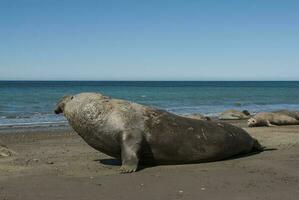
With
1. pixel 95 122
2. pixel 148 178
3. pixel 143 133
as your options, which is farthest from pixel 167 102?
pixel 148 178

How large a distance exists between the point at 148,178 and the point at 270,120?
13258mm

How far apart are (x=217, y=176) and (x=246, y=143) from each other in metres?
2.57

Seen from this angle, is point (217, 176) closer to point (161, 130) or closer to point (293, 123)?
point (161, 130)

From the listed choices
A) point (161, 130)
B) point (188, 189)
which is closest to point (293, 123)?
point (161, 130)

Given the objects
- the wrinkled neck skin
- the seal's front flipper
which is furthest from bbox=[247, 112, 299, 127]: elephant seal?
the seal's front flipper

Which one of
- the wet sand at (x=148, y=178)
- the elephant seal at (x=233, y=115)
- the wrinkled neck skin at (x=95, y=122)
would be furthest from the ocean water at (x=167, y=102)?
the wet sand at (x=148, y=178)

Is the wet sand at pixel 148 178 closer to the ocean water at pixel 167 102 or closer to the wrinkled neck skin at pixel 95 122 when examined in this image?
the wrinkled neck skin at pixel 95 122

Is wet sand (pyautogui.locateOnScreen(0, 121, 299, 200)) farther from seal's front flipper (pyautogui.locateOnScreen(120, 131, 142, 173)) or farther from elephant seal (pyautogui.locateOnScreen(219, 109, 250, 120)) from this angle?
elephant seal (pyautogui.locateOnScreen(219, 109, 250, 120))

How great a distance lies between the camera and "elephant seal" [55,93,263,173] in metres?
8.93

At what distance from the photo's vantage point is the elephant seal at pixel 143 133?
8930mm

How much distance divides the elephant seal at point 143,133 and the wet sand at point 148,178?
A: 275 millimetres

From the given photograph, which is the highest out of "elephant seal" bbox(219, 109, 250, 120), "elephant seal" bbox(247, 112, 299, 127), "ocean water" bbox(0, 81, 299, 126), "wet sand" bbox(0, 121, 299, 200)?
"wet sand" bbox(0, 121, 299, 200)

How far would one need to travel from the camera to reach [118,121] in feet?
29.6

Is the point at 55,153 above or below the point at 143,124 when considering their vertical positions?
below
